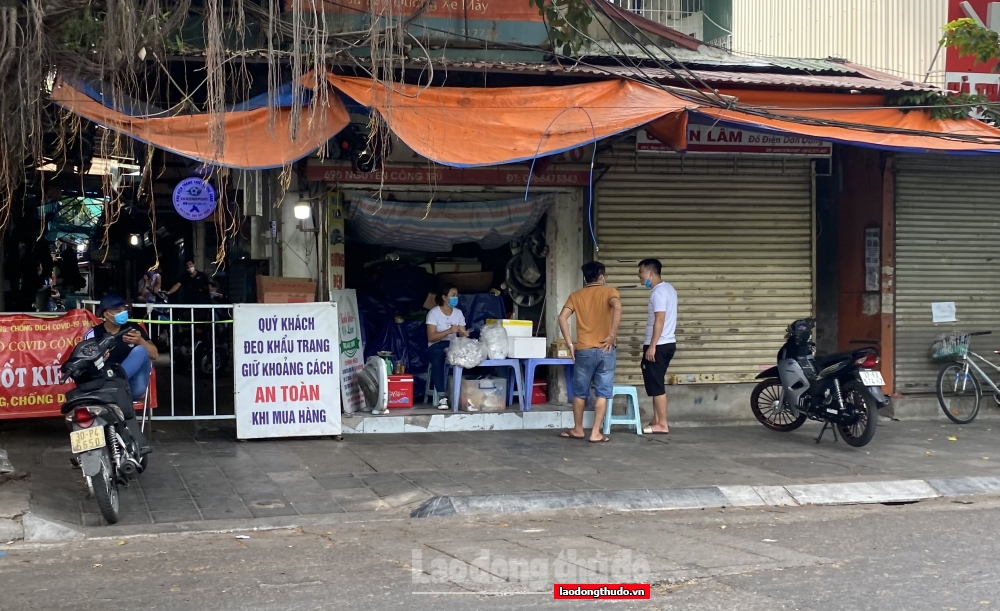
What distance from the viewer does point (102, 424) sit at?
6.91 meters

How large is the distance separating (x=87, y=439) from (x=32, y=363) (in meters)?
3.10

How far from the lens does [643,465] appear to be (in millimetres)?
8922

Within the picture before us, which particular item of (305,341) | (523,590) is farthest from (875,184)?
(523,590)

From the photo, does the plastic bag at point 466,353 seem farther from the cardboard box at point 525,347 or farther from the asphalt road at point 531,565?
the asphalt road at point 531,565

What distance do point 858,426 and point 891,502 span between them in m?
1.91

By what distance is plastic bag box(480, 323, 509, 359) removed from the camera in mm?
10875

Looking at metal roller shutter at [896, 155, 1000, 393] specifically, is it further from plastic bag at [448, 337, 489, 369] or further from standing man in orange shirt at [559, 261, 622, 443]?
plastic bag at [448, 337, 489, 369]

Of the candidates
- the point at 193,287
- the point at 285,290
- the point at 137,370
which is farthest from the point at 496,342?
the point at 193,287

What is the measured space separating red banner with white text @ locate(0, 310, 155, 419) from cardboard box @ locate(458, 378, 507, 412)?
4.07 m

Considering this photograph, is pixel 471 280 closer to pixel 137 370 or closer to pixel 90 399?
pixel 137 370

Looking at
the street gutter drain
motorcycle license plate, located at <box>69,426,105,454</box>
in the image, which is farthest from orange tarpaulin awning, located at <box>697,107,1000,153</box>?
motorcycle license plate, located at <box>69,426,105,454</box>

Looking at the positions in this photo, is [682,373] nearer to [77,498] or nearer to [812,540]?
[812,540]

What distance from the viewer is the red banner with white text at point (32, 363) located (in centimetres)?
917

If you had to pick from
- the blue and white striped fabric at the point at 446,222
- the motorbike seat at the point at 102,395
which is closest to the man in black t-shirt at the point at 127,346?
the motorbike seat at the point at 102,395
